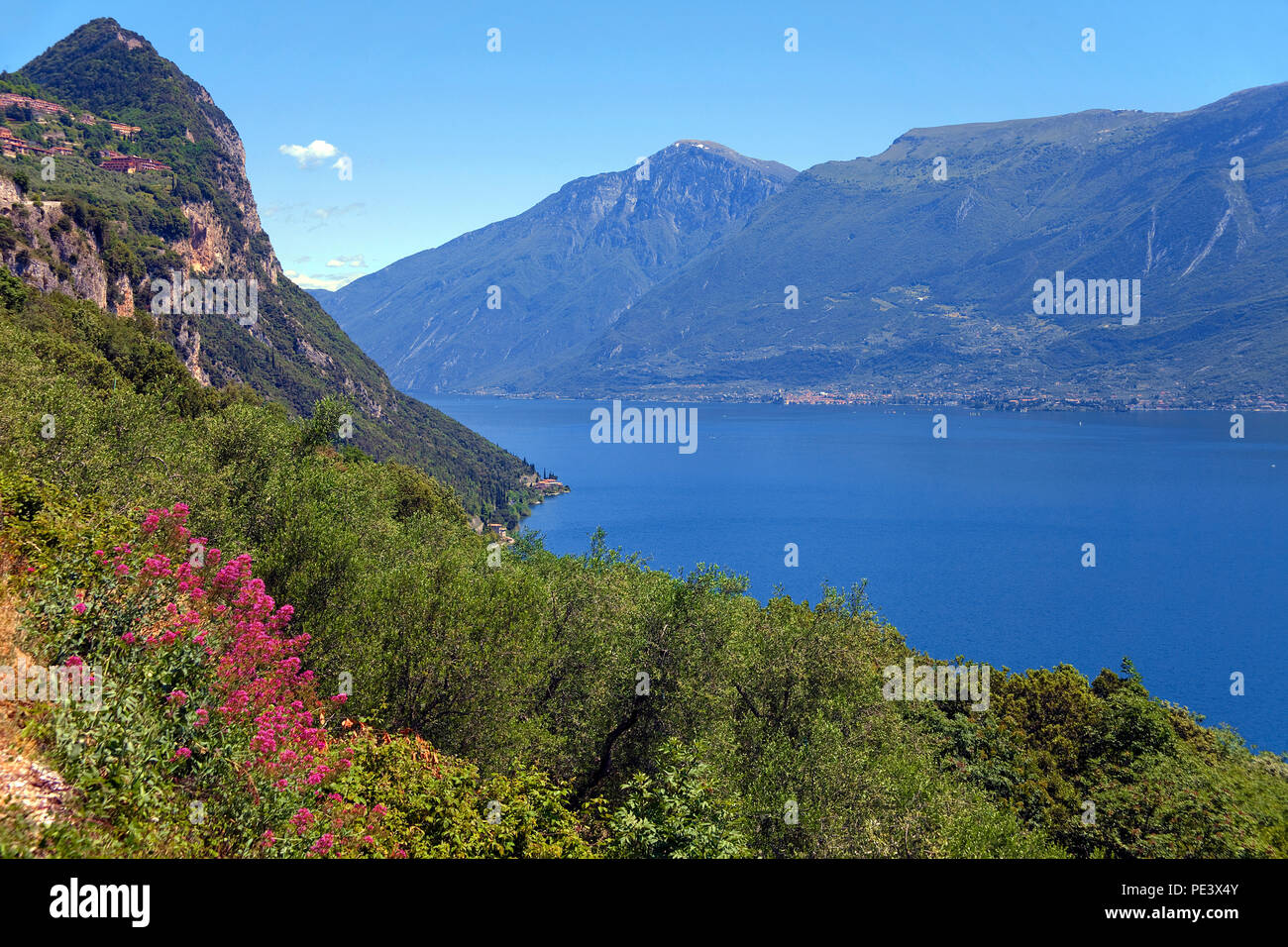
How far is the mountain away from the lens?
88125mm

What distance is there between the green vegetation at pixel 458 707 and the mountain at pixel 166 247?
54.4 meters

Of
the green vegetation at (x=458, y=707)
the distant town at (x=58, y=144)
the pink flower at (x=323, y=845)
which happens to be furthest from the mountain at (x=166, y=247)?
the pink flower at (x=323, y=845)

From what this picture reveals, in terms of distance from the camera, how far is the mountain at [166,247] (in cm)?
8812

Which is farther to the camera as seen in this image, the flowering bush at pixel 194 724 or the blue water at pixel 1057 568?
the blue water at pixel 1057 568

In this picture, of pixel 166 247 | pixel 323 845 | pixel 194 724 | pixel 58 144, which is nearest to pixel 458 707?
pixel 194 724

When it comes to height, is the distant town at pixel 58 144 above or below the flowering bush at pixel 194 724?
above

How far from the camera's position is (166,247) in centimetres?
13062

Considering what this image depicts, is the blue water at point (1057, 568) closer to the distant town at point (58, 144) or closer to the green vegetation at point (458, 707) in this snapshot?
the green vegetation at point (458, 707)

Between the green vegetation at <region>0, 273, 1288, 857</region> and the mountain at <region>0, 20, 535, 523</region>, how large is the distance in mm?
54366

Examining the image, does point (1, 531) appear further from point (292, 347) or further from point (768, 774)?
point (292, 347)

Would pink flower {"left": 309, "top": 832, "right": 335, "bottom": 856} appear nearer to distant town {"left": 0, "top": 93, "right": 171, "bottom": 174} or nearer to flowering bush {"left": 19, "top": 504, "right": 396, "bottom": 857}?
flowering bush {"left": 19, "top": 504, "right": 396, "bottom": 857}

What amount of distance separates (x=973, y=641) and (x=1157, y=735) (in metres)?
72.2

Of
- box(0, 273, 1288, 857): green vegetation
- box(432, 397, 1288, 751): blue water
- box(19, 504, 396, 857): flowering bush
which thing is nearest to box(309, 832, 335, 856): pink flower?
box(19, 504, 396, 857): flowering bush

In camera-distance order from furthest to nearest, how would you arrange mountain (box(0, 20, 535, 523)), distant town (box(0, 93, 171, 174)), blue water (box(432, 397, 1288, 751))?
distant town (box(0, 93, 171, 174)) < blue water (box(432, 397, 1288, 751)) < mountain (box(0, 20, 535, 523))
